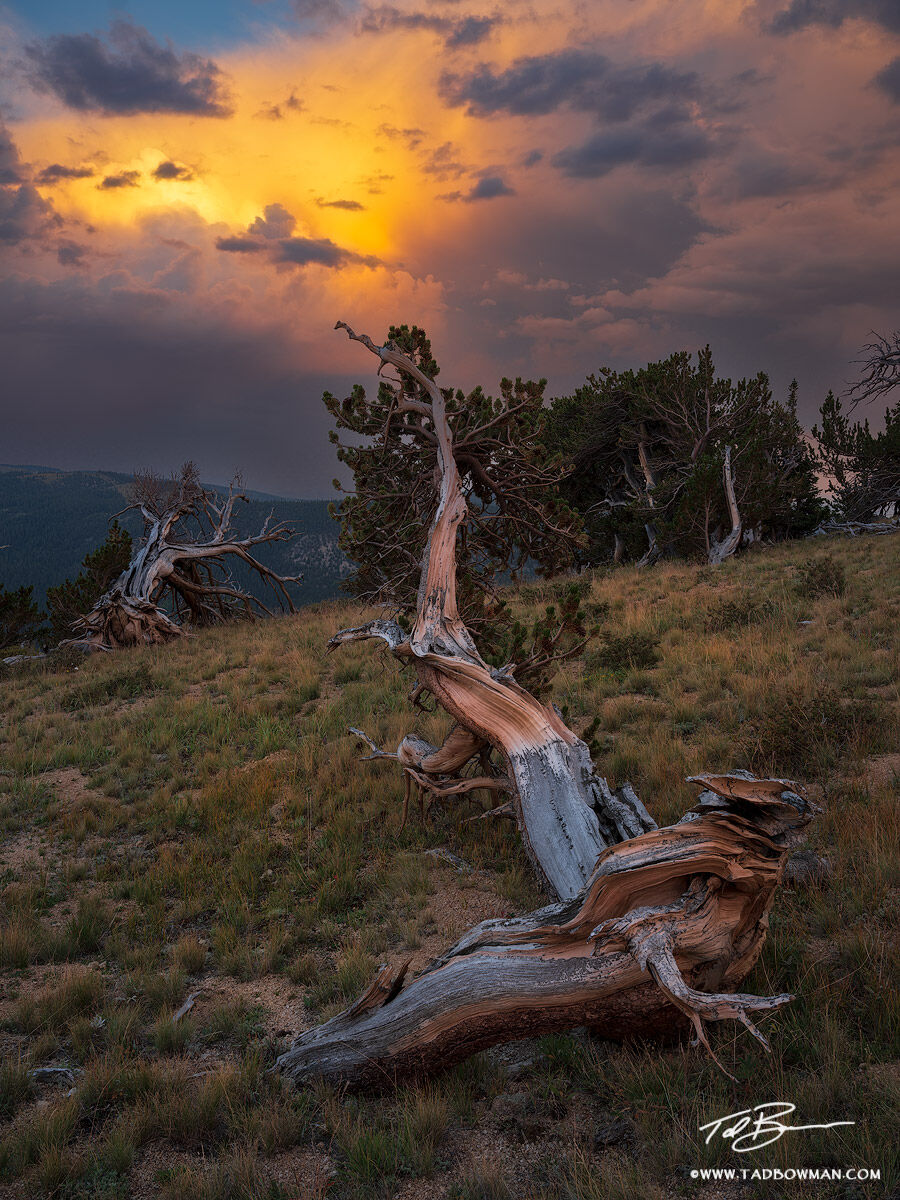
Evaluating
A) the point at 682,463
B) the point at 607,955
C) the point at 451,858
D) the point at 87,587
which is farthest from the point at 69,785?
the point at 682,463

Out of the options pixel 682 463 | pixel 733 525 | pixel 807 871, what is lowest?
pixel 807 871

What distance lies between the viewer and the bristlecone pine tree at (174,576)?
17781 millimetres

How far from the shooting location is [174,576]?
19047 mm

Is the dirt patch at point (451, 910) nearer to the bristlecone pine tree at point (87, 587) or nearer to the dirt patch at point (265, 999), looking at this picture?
the dirt patch at point (265, 999)

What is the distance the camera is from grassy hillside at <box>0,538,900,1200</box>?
2691 mm

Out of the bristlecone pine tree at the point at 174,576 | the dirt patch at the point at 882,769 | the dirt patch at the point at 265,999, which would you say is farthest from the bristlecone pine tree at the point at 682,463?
the dirt patch at the point at 265,999

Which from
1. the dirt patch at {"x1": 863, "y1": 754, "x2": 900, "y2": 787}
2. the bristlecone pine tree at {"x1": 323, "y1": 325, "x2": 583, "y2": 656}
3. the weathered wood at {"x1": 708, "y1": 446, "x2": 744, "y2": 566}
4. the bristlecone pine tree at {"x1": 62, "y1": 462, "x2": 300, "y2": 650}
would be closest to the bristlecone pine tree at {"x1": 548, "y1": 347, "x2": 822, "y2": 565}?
the weathered wood at {"x1": 708, "y1": 446, "x2": 744, "y2": 566}

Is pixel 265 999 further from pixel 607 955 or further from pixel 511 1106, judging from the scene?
pixel 607 955

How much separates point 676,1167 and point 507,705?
3.09 m

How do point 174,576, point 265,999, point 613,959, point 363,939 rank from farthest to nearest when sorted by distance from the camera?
1. point 174,576
2. point 363,939
3. point 265,999
4. point 613,959
